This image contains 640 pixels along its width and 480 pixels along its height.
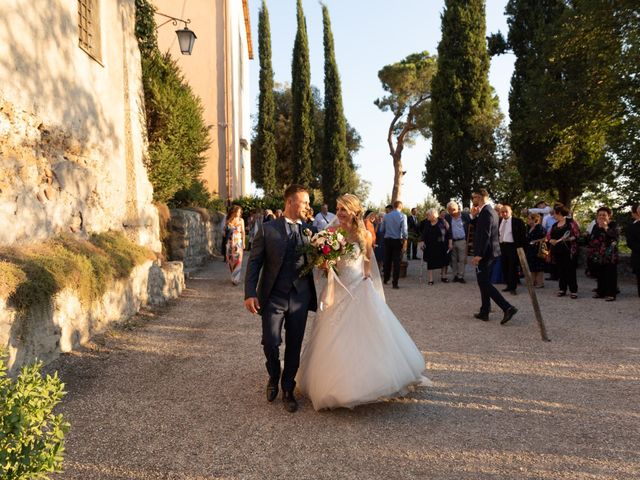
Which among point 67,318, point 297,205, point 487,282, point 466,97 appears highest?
point 466,97

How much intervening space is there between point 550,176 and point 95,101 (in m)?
16.6

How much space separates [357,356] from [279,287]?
857 millimetres

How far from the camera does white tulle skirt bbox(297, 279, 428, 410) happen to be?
13.8ft

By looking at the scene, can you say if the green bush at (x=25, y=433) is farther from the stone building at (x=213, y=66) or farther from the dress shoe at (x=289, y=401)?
the stone building at (x=213, y=66)

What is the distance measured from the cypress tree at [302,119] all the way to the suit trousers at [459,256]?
72.0ft

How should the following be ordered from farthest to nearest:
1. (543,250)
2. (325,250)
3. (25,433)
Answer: (543,250), (325,250), (25,433)

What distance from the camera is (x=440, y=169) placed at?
26.5 m

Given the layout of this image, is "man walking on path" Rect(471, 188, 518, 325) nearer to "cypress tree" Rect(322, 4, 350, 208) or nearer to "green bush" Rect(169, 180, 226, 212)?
"green bush" Rect(169, 180, 226, 212)

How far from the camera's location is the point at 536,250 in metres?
11.4

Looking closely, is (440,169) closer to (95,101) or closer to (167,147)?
(167,147)

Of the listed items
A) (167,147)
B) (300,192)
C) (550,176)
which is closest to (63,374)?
(300,192)

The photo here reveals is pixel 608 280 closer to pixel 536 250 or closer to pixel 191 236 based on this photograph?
pixel 536 250

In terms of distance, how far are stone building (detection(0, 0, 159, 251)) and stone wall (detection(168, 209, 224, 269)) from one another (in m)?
2.82

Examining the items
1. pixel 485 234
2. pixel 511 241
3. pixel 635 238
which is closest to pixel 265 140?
pixel 511 241
